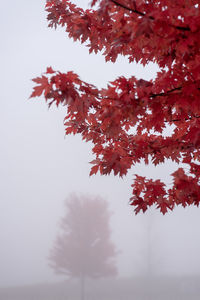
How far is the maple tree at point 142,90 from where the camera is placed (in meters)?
2.28

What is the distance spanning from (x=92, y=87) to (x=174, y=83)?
2.72 ft

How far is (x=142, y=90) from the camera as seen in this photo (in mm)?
2455

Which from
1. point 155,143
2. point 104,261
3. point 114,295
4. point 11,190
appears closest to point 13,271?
point 114,295

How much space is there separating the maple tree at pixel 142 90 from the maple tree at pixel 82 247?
58.5 ft

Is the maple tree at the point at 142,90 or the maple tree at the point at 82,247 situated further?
the maple tree at the point at 82,247

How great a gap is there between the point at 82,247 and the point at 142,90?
19880mm

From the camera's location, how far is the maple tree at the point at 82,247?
65.7 feet

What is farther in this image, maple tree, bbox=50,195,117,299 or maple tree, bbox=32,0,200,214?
maple tree, bbox=50,195,117,299

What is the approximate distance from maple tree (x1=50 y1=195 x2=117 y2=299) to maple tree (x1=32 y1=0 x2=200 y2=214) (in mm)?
17817

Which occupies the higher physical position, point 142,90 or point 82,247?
point 82,247

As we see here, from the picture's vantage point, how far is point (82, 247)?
2070cm

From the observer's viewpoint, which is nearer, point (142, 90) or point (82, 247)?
point (142, 90)

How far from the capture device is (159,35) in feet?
7.82

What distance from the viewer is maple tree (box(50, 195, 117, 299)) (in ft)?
65.7
